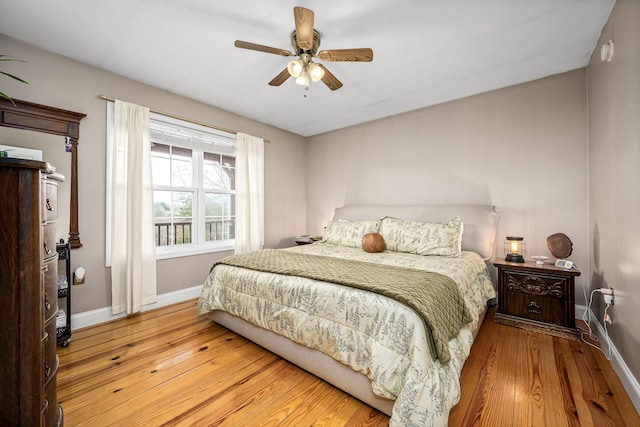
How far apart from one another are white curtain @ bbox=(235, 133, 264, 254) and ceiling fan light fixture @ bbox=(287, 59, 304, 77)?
1.96 m

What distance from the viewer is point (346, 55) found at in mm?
2027

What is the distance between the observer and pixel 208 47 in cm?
234

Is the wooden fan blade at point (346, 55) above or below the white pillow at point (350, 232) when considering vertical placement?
above

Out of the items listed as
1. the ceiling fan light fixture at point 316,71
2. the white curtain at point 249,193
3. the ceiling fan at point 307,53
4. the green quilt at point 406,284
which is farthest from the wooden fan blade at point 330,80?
the white curtain at point 249,193

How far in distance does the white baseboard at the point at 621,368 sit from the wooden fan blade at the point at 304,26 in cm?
289

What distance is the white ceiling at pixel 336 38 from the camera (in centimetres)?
189

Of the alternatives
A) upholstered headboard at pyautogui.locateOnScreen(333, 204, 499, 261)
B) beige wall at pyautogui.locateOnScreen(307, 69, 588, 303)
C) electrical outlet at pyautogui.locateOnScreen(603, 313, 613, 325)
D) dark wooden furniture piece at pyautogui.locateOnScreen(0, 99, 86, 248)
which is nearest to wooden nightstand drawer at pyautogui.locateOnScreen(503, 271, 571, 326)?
electrical outlet at pyautogui.locateOnScreen(603, 313, 613, 325)

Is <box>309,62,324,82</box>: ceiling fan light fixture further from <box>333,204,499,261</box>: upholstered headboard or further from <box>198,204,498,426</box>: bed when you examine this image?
<box>333,204,499,261</box>: upholstered headboard

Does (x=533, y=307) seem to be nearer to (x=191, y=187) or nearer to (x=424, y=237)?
(x=424, y=237)

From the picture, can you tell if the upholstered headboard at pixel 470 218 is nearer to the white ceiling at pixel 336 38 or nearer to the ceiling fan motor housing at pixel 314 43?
the white ceiling at pixel 336 38

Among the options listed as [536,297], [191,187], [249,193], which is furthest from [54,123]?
[536,297]

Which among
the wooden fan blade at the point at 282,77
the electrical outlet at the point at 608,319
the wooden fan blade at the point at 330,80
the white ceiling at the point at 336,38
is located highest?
the white ceiling at the point at 336,38

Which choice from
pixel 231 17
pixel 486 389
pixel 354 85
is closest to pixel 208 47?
pixel 231 17

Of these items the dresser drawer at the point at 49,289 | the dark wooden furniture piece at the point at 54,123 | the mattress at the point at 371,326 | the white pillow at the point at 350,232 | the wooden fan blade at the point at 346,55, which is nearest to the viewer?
the dresser drawer at the point at 49,289
